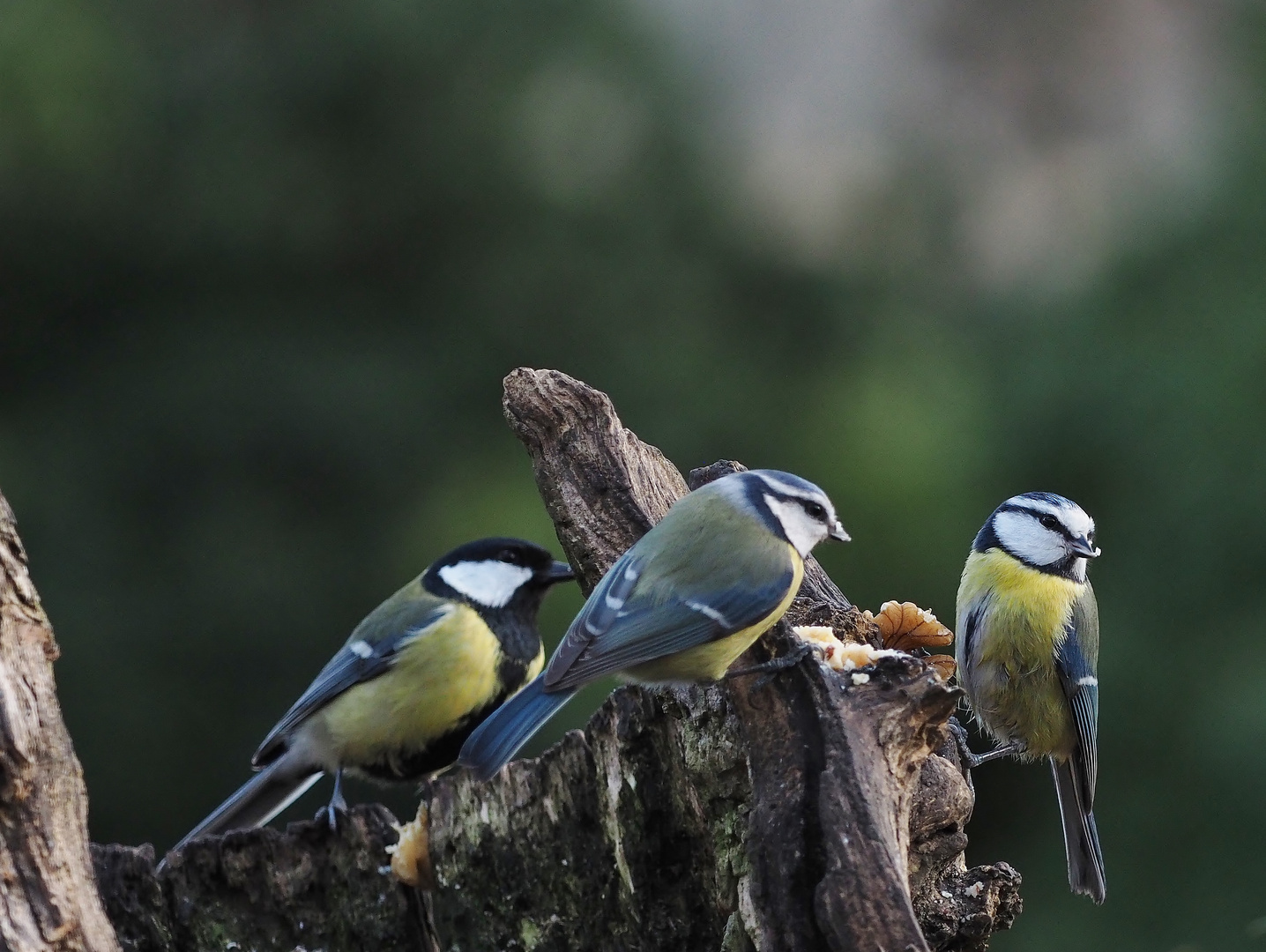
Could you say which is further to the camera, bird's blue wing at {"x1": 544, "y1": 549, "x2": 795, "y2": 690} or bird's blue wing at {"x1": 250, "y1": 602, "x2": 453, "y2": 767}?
bird's blue wing at {"x1": 250, "y1": 602, "x2": 453, "y2": 767}

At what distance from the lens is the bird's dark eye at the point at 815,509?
2350mm

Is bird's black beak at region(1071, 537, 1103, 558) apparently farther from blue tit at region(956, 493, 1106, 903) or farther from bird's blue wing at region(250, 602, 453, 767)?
bird's blue wing at region(250, 602, 453, 767)

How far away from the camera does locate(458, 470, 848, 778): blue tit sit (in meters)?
2.03

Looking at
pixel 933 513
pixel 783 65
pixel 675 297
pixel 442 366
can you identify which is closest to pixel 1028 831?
pixel 933 513

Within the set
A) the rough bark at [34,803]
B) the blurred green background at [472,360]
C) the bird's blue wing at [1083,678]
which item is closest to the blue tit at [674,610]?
the rough bark at [34,803]

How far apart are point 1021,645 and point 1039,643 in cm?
4

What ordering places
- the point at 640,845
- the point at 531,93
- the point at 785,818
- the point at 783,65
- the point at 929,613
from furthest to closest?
1. the point at 783,65
2. the point at 531,93
3. the point at 929,613
4. the point at 640,845
5. the point at 785,818

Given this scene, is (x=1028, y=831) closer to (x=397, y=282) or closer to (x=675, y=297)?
(x=675, y=297)

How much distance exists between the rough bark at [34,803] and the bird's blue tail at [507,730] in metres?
0.58

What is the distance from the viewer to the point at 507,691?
2496mm

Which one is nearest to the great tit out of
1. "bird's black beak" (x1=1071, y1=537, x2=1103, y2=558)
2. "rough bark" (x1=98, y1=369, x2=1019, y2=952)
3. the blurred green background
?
"rough bark" (x1=98, y1=369, x2=1019, y2=952)

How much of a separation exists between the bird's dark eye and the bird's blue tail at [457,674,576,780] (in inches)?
21.8

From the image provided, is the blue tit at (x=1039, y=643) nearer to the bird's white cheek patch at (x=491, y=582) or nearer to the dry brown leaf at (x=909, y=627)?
the dry brown leaf at (x=909, y=627)

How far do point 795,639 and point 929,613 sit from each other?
36cm
